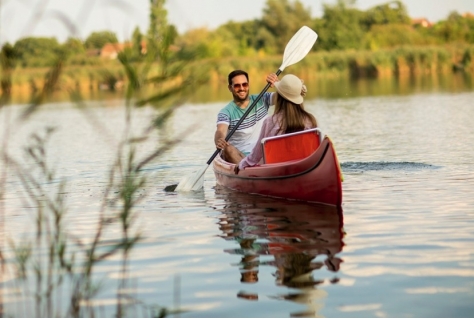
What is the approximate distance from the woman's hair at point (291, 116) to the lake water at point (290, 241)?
2.33 feet

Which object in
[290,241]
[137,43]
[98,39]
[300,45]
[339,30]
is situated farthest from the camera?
[339,30]

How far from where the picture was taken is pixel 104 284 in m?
5.66

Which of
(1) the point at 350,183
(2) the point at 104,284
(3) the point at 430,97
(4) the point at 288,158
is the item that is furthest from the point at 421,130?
(2) the point at 104,284

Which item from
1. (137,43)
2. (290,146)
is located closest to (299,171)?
(290,146)

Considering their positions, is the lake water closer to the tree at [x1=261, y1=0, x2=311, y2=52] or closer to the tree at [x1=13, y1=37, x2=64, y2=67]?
the tree at [x1=13, y1=37, x2=64, y2=67]

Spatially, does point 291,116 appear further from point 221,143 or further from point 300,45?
point 300,45

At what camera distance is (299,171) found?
8641 millimetres

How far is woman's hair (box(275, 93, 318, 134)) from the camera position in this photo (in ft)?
28.2

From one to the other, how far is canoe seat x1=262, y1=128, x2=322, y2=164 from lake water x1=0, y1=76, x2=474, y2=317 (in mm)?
432

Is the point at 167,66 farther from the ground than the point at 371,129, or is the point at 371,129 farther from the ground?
the point at 167,66

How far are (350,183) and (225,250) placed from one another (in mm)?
3589

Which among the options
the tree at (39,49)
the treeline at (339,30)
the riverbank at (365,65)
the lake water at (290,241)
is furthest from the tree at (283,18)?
the tree at (39,49)

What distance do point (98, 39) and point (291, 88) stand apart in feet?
15.2

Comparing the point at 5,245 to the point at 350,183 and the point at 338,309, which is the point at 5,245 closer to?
the point at 338,309
